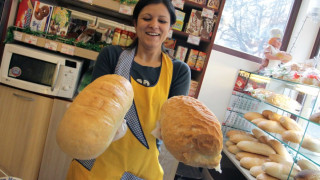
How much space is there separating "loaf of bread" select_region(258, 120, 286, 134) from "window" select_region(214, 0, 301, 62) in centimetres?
111

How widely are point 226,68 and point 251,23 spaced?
0.73 meters

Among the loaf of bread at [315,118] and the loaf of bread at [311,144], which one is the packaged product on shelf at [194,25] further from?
the loaf of bread at [311,144]

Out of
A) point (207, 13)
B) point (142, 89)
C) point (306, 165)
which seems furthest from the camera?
point (207, 13)

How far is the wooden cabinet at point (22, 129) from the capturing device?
6.52ft

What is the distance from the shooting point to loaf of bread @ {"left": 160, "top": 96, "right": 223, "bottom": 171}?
62 cm

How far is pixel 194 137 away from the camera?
2.04ft

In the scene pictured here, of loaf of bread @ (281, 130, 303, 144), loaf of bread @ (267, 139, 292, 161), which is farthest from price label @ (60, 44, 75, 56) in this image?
loaf of bread @ (267, 139, 292, 161)

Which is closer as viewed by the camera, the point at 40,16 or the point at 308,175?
the point at 308,175

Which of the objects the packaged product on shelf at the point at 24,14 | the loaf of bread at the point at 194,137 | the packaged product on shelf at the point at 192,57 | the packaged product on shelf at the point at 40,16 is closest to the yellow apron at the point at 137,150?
the loaf of bread at the point at 194,137

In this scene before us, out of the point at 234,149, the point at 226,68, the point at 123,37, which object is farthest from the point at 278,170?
the point at 123,37

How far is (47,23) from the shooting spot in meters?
2.05

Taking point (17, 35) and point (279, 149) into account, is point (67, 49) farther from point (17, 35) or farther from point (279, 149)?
point (279, 149)

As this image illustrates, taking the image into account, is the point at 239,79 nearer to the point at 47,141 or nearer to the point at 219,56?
the point at 219,56

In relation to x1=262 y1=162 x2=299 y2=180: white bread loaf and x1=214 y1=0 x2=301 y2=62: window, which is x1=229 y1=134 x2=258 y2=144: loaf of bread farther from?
x1=214 y1=0 x2=301 y2=62: window
